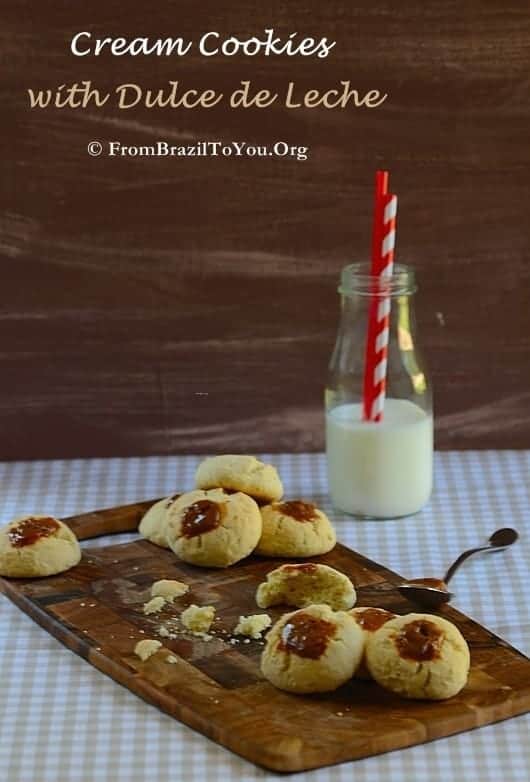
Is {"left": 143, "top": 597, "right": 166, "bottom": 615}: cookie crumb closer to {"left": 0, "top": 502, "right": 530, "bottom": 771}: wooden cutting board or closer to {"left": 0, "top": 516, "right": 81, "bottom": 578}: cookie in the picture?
{"left": 0, "top": 502, "right": 530, "bottom": 771}: wooden cutting board

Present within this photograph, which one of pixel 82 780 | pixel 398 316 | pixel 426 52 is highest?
pixel 426 52

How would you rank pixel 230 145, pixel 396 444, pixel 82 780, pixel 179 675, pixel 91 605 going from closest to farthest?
pixel 82 780 → pixel 179 675 → pixel 91 605 → pixel 396 444 → pixel 230 145

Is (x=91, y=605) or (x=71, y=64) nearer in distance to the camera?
(x=91, y=605)

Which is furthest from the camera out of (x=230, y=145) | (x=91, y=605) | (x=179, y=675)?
(x=230, y=145)

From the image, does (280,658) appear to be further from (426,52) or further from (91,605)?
(426,52)

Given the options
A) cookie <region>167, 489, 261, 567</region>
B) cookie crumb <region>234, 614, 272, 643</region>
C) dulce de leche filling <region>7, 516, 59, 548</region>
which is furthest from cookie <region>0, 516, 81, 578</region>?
cookie crumb <region>234, 614, 272, 643</region>

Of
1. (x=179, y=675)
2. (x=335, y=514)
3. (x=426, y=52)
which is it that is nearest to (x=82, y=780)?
(x=179, y=675)

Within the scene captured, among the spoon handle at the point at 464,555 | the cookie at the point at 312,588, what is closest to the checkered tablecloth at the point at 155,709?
the spoon handle at the point at 464,555

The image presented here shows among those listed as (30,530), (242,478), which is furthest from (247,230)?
(30,530)
